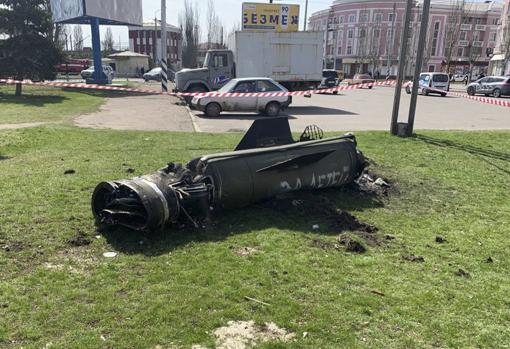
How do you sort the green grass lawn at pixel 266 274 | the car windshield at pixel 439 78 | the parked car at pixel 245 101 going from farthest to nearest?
the car windshield at pixel 439 78, the parked car at pixel 245 101, the green grass lawn at pixel 266 274

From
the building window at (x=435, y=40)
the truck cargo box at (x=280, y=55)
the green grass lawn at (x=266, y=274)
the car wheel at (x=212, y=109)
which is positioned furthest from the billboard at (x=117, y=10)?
the building window at (x=435, y=40)

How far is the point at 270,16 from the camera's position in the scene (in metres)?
47.1

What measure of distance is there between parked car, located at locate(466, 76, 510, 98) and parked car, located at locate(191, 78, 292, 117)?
70.6ft

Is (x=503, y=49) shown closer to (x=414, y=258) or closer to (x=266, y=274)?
(x=414, y=258)

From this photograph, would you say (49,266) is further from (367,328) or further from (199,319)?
(367,328)

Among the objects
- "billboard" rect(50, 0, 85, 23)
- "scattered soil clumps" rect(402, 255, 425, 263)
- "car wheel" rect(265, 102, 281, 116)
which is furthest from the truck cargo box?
"scattered soil clumps" rect(402, 255, 425, 263)

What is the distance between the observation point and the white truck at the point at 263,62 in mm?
20469

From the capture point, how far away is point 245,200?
5.17 metres

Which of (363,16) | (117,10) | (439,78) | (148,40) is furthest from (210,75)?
(148,40)

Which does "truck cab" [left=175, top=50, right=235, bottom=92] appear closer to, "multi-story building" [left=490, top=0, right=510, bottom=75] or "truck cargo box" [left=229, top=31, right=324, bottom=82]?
"truck cargo box" [left=229, top=31, right=324, bottom=82]

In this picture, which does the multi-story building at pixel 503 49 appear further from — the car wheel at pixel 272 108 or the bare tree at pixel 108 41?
the bare tree at pixel 108 41

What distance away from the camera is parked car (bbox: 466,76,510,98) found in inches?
1207

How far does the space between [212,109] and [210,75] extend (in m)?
4.64

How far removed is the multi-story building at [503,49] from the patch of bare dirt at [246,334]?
59795mm
